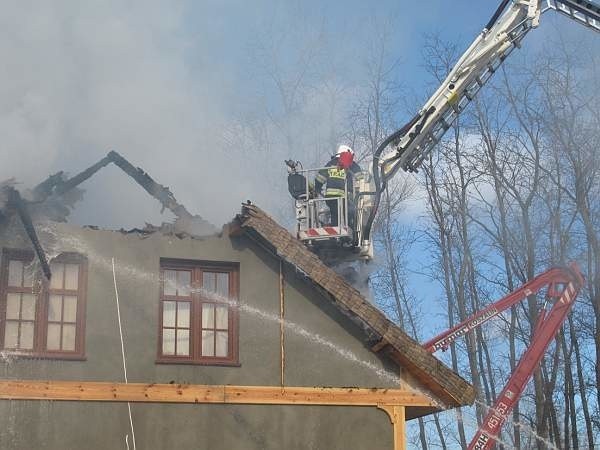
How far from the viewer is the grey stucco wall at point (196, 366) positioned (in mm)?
14391

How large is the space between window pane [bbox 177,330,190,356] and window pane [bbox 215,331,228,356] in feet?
1.55

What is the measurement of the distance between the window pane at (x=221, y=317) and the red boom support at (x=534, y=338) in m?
3.72

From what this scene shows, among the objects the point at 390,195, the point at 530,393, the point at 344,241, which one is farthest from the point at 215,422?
the point at 390,195

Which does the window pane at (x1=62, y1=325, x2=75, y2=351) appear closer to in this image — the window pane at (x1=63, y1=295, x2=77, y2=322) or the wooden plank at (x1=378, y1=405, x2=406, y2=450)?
the window pane at (x1=63, y1=295, x2=77, y2=322)

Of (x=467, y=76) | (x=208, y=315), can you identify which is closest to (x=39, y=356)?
(x=208, y=315)

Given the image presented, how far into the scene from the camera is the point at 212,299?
15.8 metres

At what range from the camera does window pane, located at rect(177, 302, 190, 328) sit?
15.6m

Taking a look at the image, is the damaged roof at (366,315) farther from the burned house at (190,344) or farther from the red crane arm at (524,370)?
the red crane arm at (524,370)

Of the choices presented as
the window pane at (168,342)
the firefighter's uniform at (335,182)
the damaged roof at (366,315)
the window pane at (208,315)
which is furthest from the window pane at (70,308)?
the firefighter's uniform at (335,182)

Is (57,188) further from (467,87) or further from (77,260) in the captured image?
(467,87)

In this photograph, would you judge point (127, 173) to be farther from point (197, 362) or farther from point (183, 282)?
point (197, 362)

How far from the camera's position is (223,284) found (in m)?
16.0

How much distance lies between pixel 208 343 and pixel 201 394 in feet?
2.88

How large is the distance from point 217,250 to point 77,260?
2.22 metres
